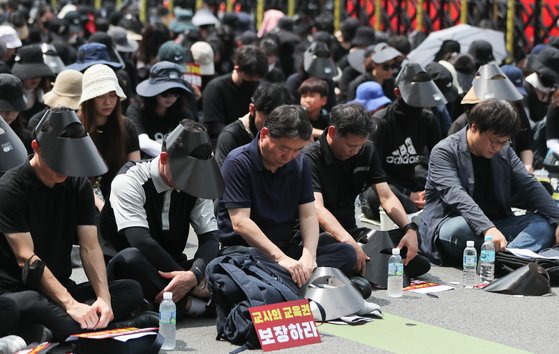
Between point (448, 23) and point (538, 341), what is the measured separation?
1422 centimetres

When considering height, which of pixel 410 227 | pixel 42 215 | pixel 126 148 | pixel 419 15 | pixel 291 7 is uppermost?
pixel 42 215

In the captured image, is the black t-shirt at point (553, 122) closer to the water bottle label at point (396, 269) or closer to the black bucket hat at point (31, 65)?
the water bottle label at point (396, 269)

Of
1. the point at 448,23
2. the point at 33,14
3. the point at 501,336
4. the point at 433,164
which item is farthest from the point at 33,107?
the point at 33,14

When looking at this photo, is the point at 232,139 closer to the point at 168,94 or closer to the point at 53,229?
the point at 168,94

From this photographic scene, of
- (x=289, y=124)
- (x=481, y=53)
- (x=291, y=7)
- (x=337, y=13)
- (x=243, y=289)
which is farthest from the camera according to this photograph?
(x=291, y=7)

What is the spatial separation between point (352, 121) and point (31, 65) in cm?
393

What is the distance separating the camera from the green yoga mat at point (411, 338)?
19.3 ft

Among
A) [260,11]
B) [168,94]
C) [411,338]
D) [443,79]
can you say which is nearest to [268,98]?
[168,94]

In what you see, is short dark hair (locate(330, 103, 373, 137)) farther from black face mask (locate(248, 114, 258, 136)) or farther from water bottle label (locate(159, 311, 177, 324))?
water bottle label (locate(159, 311, 177, 324))

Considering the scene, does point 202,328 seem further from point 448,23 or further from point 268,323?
point 448,23

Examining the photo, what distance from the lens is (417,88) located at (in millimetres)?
9328

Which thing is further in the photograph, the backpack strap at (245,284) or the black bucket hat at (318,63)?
the black bucket hat at (318,63)

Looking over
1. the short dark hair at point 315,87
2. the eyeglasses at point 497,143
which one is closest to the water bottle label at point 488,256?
the eyeglasses at point 497,143

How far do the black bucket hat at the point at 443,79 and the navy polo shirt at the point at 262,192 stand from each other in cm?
426
